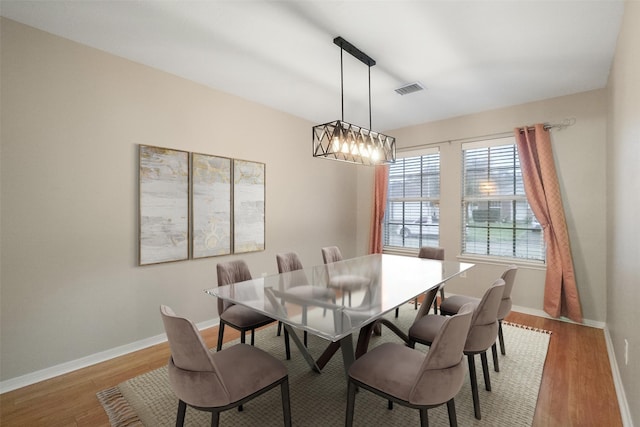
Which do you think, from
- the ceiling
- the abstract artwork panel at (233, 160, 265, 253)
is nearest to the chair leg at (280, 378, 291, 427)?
the abstract artwork panel at (233, 160, 265, 253)

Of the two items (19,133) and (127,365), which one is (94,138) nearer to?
(19,133)

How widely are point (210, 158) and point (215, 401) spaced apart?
8.61 ft

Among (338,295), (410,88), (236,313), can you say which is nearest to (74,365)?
(236,313)

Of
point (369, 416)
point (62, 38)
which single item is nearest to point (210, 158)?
point (62, 38)

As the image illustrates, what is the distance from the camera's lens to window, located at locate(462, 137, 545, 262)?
13.1 ft

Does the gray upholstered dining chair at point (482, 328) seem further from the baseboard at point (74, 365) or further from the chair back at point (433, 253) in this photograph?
the baseboard at point (74, 365)

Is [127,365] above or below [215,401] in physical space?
below

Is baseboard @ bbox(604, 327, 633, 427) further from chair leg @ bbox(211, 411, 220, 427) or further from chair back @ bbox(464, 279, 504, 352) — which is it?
chair leg @ bbox(211, 411, 220, 427)

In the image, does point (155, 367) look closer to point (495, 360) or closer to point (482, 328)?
point (482, 328)

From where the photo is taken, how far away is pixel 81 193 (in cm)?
255

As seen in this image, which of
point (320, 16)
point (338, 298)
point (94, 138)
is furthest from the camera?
point (94, 138)

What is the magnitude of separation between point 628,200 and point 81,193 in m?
4.21

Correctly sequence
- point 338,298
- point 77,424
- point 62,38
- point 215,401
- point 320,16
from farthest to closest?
point 62,38 → point 320,16 → point 338,298 → point 77,424 → point 215,401

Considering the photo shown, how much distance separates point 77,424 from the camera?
188cm
